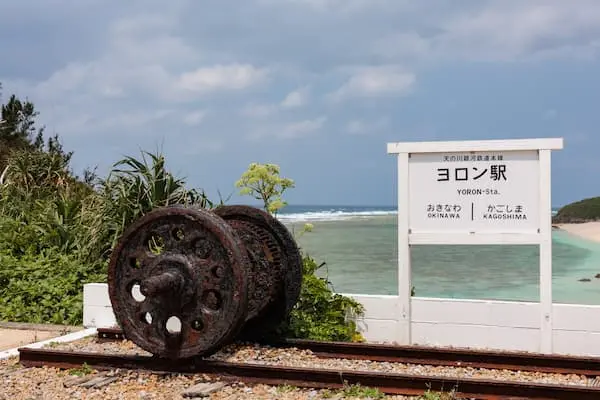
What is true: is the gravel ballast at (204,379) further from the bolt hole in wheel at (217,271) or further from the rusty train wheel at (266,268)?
the bolt hole in wheel at (217,271)

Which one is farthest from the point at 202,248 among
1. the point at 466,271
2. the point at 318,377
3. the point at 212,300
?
the point at 466,271

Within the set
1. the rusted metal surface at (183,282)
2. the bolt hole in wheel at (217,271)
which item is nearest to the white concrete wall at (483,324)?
the rusted metal surface at (183,282)

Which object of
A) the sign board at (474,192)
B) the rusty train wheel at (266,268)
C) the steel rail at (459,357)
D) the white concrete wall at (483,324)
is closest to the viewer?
the steel rail at (459,357)

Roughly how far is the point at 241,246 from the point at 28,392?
2177 millimetres

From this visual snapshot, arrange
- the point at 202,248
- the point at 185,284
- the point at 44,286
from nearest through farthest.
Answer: the point at 185,284, the point at 202,248, the point at 44,286

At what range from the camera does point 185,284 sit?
6605 mm

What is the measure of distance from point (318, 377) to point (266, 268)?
1.72m

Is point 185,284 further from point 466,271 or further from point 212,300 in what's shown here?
point 466,271

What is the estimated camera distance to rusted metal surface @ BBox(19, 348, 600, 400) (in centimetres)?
561

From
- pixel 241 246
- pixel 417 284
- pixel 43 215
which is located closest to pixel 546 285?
pixel 241 246

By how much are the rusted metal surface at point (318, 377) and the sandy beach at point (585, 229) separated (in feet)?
132

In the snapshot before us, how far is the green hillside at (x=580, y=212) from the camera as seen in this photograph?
5703 cm

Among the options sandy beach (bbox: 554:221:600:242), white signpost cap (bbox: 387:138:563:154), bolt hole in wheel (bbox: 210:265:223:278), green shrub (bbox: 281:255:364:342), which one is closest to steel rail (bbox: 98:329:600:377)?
green shrub (bbox: 281:255:364:342)

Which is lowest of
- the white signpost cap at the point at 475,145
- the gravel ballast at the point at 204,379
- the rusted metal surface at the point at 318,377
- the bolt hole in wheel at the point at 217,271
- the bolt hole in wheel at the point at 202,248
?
the gravel ballast at the point at 204,379
